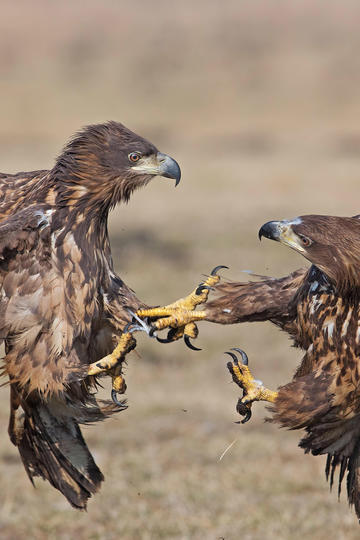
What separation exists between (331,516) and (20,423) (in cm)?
266

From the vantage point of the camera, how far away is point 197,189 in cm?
2659

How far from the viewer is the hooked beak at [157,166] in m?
5.26

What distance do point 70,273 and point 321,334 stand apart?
1427 millimetres

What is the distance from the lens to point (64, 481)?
5773 mm

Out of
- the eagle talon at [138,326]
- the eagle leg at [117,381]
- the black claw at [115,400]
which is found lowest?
the black claw at [115,400]

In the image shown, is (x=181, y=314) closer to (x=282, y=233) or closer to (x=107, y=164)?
(x=282, y=233)

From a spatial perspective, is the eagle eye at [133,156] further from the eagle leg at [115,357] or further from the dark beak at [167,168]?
the eagle leg at [115,357]

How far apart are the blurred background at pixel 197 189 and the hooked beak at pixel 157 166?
8.96 feet

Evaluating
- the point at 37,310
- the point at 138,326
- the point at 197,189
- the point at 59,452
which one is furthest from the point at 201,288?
the point at 197,189

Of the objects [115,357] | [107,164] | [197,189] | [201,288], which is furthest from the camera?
[197,189]

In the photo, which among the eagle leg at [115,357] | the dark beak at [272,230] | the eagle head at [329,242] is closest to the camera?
the eagle head at [329,242]

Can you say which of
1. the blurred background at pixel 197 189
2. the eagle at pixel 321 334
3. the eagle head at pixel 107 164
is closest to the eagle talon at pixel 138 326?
the eagle at pixel 321 334

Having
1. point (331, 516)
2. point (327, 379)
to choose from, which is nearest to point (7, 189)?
point (327, 379)

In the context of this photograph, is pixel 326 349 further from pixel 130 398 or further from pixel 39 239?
pixel 130 398
